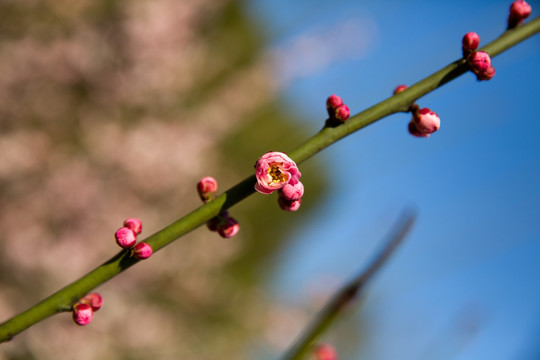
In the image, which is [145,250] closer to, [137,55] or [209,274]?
[137,55]

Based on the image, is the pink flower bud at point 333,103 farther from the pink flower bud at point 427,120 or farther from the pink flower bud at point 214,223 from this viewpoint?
the pink flower bud at point 214,223

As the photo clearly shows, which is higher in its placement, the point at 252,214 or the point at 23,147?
the point at 252,214

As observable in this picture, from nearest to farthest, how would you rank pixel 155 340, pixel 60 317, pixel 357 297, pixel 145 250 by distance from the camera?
pixel 145 250 → pixel 357 297 → pixel 60 317 → pixel 155 340

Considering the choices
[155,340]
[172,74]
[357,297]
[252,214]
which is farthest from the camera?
[252,214]

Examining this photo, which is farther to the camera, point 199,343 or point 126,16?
point 199,343

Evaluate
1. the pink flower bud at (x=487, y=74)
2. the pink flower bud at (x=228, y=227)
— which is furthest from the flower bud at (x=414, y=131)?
the pink flower bud at (x=228, y=227)

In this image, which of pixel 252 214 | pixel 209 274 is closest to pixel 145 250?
pixel 209 274

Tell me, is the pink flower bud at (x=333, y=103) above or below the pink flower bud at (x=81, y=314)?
above
